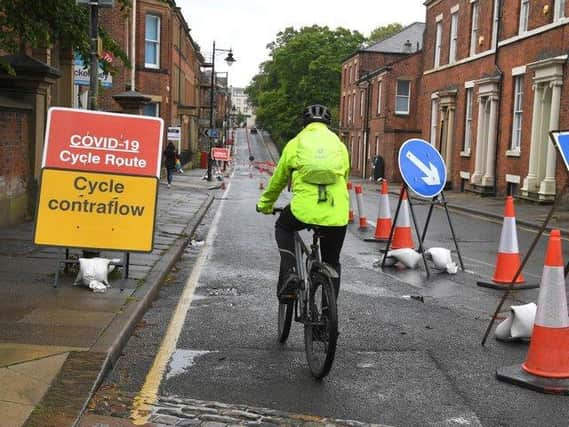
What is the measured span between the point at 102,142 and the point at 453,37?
29.1m

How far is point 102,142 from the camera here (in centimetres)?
759

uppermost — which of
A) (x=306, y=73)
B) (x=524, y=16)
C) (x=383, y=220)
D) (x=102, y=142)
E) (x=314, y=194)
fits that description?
(x=306, y=73)

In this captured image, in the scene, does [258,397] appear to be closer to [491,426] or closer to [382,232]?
[491,426]

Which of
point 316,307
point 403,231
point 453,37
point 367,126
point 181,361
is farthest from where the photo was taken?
point 367,126

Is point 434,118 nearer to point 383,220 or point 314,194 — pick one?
point 383,220

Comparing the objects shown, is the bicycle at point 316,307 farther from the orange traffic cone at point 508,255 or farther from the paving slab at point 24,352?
the orange traffic cone at point 508,255

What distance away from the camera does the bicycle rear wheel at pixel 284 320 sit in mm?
5918

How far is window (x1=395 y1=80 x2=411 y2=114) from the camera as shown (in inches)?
1884

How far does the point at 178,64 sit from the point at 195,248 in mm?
38941

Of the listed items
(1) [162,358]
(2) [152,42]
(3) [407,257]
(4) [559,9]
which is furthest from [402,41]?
(1) [162,358]

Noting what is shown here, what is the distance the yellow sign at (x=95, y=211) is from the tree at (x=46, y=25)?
3294 mm

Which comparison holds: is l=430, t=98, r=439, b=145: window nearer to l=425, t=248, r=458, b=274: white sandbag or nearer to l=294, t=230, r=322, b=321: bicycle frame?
l=425, t=248, r=458, b=274: white sandbag

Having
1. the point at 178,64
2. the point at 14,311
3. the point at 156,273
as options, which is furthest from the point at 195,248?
the point at 178,64

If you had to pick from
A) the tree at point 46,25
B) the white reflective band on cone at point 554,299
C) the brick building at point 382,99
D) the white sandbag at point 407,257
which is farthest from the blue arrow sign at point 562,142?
the brick building at point 382,99
